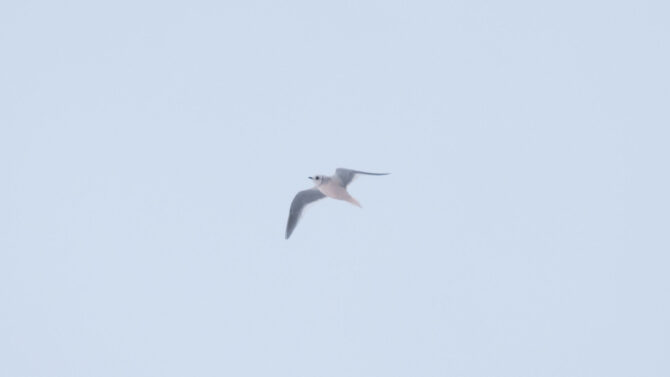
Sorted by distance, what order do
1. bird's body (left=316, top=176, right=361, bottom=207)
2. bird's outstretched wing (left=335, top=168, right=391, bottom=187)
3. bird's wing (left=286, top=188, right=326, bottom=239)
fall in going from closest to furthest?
bird's outstretched wing (left=335, top=168, right=391, bottom=187), bird's body (left=316, top=176, right=361, bottom=207), bird's wing (left=286, top=188, right=326, bottom=239)

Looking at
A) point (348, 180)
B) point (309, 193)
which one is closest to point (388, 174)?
point (348, 180)

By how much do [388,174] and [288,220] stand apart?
321cm

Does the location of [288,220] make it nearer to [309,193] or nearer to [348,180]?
[309,193]

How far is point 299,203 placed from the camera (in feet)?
55.6

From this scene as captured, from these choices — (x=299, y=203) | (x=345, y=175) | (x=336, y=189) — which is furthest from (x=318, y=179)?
(x=299, y=203)

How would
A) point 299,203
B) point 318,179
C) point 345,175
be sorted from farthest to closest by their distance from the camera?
1. point 299,203
2. point 318,179
3. point 345,175

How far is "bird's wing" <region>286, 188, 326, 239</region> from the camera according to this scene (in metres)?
16.8

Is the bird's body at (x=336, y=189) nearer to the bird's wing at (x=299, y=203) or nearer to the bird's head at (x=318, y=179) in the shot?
the bird's head at (x=318, y=179)

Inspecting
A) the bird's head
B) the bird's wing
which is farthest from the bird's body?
the bird's wing

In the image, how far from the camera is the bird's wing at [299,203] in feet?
55.1

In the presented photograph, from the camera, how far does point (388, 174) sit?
14281 mm

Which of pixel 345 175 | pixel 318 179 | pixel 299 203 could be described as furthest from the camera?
pixel 299 203

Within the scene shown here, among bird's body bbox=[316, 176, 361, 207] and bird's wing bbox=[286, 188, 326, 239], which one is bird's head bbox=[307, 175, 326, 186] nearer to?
bird's body bbox=[316, 176, 361, 207]

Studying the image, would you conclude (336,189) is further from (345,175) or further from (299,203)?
(299,203)
